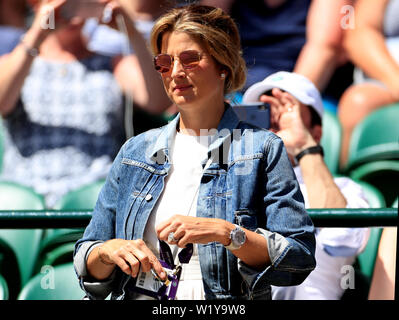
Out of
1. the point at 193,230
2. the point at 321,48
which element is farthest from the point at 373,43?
the point at 193,230

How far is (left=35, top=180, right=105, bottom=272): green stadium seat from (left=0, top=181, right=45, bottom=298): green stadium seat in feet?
0.15

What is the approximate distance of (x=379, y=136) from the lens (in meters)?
2.76

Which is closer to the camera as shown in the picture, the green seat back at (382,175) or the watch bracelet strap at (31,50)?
the green seat back at (382,175)

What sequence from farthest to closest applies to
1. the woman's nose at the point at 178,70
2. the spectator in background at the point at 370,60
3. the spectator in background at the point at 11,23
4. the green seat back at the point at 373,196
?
the spectator in background at the point at 11,23, the spectator in background at the point at 370,60, the green seat back at the point at 373,196, the woman's nose at the point at 178,70

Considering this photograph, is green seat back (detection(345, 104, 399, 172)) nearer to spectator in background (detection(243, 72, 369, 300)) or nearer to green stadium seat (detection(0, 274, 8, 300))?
spectator in background (detection(243, 72, 369, 300))

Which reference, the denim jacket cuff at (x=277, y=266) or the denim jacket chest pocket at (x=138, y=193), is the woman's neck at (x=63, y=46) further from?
the denim jacket cuff at (x=277, y=266)

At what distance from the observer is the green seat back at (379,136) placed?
8.99 ft

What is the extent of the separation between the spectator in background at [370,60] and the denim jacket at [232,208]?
4.26ft

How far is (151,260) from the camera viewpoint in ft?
4.70

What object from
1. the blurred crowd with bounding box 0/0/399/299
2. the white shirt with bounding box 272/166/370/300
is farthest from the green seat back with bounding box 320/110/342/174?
the white shirt with bounding box 272/166/370/300

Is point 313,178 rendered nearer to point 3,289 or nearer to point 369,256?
point 369,256

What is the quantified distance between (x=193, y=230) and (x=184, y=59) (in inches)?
18.7

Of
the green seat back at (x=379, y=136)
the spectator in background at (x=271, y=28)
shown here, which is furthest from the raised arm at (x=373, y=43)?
the spectator in background at (x=271, y=28)

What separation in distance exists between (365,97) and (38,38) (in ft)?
5.02
